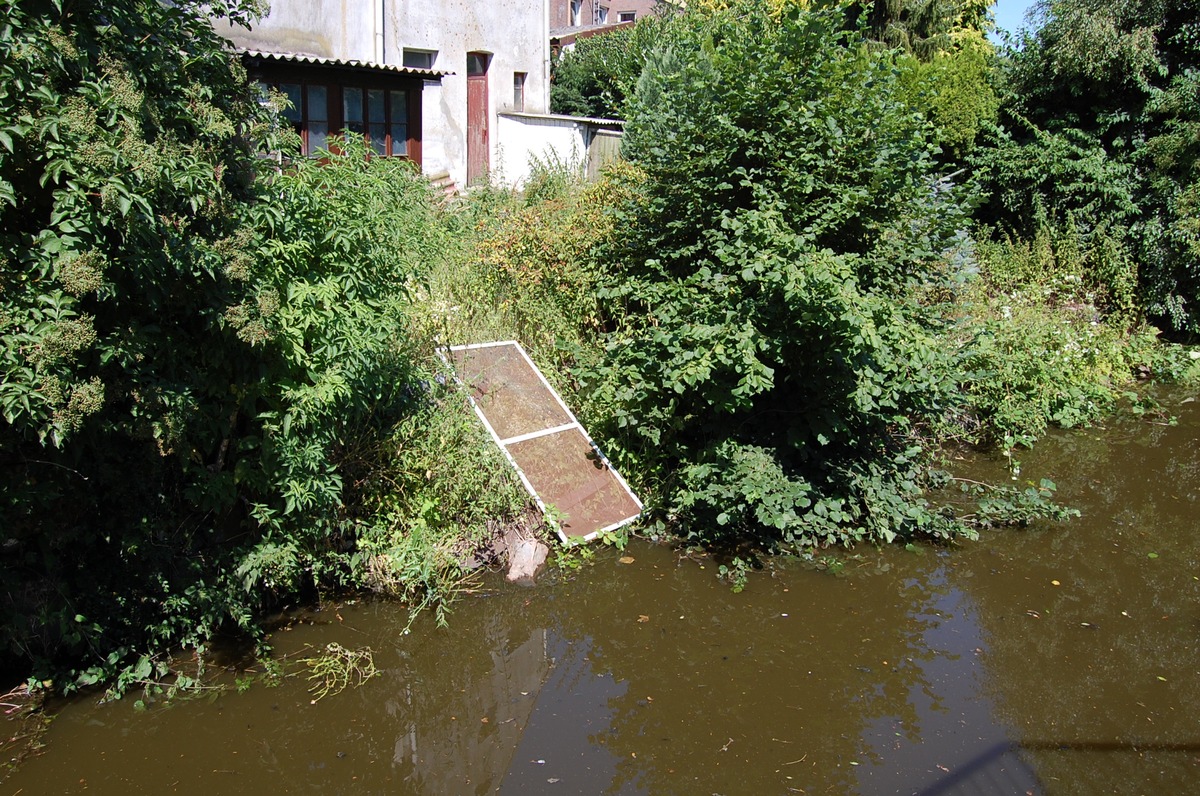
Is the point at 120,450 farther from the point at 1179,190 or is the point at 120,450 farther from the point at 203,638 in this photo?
the point at 1179,190

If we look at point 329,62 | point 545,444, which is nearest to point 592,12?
point 329,62

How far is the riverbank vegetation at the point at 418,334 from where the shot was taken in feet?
12.4

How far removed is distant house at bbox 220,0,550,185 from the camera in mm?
12617

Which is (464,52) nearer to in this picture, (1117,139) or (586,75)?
(586,75)

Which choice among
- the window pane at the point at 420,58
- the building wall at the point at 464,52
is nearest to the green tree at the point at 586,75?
the building wall at the point at 464,52

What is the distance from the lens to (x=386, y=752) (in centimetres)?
421

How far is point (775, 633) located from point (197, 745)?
10.5 feet

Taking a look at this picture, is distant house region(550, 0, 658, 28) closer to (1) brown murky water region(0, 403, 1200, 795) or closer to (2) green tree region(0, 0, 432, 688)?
(2) green tree region(0, 0, 432, 688)

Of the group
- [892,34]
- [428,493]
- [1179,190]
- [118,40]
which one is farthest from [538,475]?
[892,34]

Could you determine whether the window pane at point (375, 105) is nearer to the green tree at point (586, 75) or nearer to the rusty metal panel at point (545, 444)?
the rusty metal panel at point (545, 444)

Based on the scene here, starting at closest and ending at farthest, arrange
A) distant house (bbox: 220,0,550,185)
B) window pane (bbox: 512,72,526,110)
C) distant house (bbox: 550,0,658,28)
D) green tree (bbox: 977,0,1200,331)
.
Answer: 1. green tree (bbox: 977,0,1200,331)
2. distant house (bbox: 220,0,550,185)
3. window pane (bbox: 512,72,526,110)
4. distant house (bbox: 550,0,658,28)

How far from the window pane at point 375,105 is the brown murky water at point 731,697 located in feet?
31.6

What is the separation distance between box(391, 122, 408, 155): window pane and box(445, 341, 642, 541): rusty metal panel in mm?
7957

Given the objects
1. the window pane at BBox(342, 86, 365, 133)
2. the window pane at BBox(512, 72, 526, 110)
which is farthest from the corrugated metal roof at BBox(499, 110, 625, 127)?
the window pane at BBox(342, 86, 365, 133)
